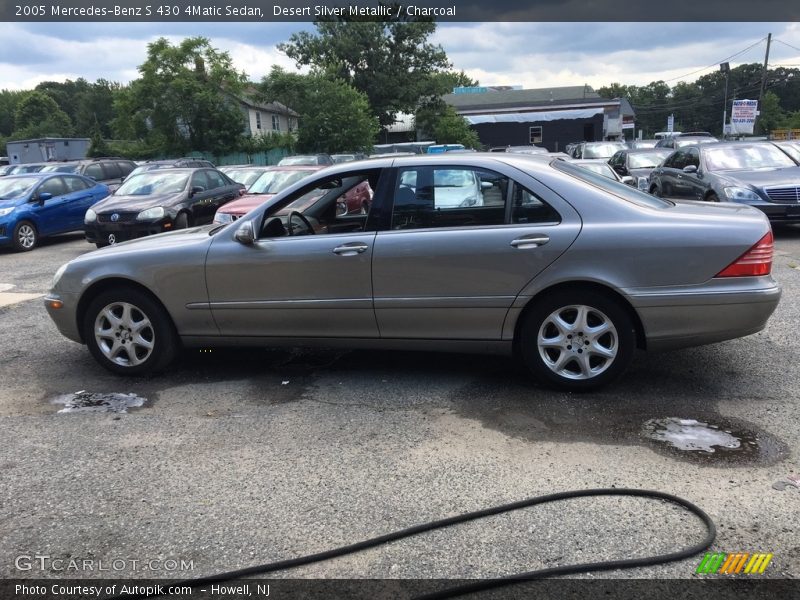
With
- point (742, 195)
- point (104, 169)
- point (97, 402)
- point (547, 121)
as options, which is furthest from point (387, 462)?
point (547, 121)

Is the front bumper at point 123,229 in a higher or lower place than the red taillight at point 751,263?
lower

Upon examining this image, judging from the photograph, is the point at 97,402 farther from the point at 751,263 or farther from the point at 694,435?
the point at 751,263

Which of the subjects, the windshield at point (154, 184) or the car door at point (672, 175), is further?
the windshield at point (154, 184)

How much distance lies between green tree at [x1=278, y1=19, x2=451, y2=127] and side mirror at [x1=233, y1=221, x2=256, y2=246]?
43.3 meters

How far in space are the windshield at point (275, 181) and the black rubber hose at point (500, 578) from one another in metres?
9.59

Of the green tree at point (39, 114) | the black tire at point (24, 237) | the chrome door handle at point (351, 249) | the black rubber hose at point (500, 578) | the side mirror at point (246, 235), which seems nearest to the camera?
the black rubber hose at point (500, 578)

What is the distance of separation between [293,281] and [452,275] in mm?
1159

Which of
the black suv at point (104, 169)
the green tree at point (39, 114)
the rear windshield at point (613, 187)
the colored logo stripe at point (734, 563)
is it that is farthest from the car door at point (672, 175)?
the green tree at point (39, 114)

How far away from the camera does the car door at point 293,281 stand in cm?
459

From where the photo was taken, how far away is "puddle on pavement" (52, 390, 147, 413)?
4566 mm

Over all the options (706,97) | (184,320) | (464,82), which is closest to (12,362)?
(184,320)

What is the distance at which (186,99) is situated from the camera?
33094mm

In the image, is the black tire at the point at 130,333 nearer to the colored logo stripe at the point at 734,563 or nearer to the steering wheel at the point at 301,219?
the steering wheel at the point at 301,219

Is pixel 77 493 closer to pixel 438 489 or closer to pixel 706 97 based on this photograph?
pixel 438 489
